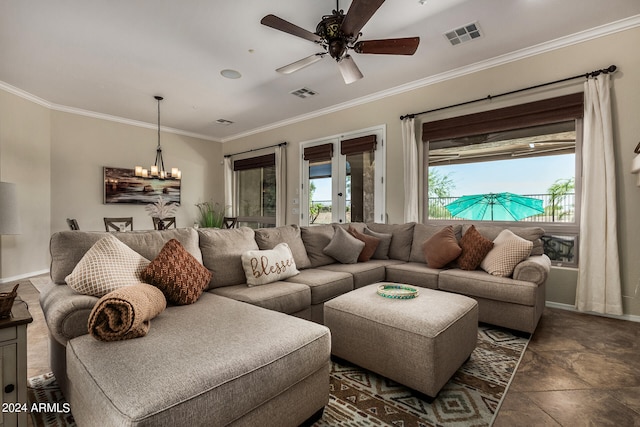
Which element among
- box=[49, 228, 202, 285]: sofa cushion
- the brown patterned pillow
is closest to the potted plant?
box=[49, 228, 202, 285]: sofa cushion

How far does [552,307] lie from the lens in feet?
11.4

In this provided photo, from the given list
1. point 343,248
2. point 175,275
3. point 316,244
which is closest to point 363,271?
point 343,248

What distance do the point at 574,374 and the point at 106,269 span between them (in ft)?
9.40

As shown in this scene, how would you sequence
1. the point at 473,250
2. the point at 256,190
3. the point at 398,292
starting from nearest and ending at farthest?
the point at 398,292 → the point at 473,250 → the point at 256,190

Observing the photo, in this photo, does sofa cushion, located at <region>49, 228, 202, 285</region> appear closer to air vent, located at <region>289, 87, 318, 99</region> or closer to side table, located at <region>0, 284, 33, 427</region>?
side table, located at <region>0, 284, 33, 427</region>

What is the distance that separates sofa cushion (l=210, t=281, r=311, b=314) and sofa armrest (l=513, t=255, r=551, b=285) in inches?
71.2

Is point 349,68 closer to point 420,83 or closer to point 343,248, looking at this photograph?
point 343,248

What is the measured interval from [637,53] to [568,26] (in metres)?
0.67

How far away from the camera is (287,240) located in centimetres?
313

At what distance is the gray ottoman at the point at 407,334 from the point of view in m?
1.68

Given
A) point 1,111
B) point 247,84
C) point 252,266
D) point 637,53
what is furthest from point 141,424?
point 1,111

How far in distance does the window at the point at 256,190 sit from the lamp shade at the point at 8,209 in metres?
4.97

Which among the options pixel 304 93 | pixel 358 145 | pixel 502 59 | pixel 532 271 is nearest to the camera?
pixel 532 271

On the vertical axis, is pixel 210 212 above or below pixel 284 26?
below
